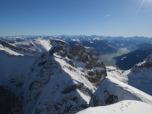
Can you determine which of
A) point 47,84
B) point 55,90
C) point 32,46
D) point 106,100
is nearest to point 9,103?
point 47,84

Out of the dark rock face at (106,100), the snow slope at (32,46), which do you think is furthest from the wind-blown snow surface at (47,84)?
the snow slope at (32,46)

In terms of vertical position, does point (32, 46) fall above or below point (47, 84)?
above

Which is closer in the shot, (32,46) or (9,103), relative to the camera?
(9,103)

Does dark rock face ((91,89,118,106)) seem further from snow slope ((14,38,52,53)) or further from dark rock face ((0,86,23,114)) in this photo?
snow slope ((14,38,52,53))

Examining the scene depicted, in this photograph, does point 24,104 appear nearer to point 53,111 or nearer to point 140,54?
point 53,111

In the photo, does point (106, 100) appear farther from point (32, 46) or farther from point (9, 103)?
point (32, 46)

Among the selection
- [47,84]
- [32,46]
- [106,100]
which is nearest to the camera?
[106,100]

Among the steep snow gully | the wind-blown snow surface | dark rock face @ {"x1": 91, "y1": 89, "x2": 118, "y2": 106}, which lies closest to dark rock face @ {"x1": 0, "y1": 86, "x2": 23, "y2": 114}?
the steep snow gully

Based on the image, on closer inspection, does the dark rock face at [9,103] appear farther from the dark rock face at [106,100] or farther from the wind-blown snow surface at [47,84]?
the dark rock face at [106,100]
